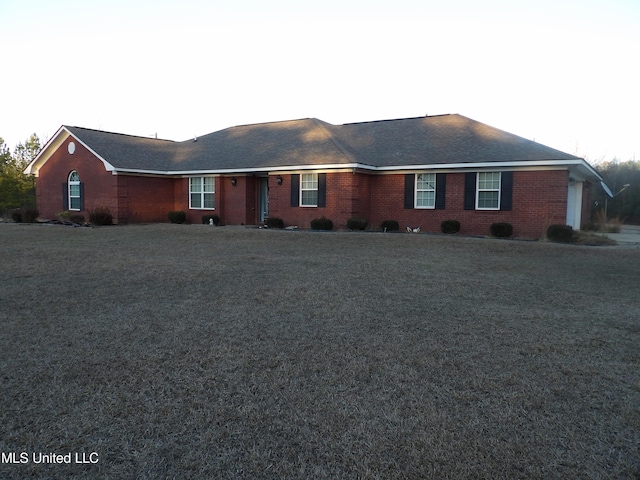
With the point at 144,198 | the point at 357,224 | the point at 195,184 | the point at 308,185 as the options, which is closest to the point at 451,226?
the point at 357,224

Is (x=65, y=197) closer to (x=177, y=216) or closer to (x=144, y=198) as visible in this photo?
(x=144, y=198)

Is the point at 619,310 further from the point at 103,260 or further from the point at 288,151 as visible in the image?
the point at 288,151

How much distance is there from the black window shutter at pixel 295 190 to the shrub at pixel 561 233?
32.3 feet

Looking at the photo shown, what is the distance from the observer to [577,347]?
4883 millimetres

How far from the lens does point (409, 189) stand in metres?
18.5

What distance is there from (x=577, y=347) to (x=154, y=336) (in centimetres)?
463

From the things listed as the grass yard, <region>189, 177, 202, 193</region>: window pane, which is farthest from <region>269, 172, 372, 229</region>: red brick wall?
the grass yard

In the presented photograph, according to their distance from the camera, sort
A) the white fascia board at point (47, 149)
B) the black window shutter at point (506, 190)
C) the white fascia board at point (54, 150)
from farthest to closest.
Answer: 1. the white fascia board at point (47, 149)
2. the white fascia board at point (54, 150)
3. the black window shutter at point (506, 190)

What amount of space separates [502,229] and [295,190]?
854cm

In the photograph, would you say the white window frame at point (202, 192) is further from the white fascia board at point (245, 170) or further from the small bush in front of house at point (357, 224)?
the small bush in front of house at point (357, 224)

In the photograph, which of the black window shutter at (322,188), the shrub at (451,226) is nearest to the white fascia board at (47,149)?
the black window shutter at (322,188)

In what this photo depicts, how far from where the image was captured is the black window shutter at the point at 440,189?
57.9 ft

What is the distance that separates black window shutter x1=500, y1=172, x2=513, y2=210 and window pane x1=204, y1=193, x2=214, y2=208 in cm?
1315

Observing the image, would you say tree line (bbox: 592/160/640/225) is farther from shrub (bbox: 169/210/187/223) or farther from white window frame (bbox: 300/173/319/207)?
shrub (bbox: 169/210/187/223)
